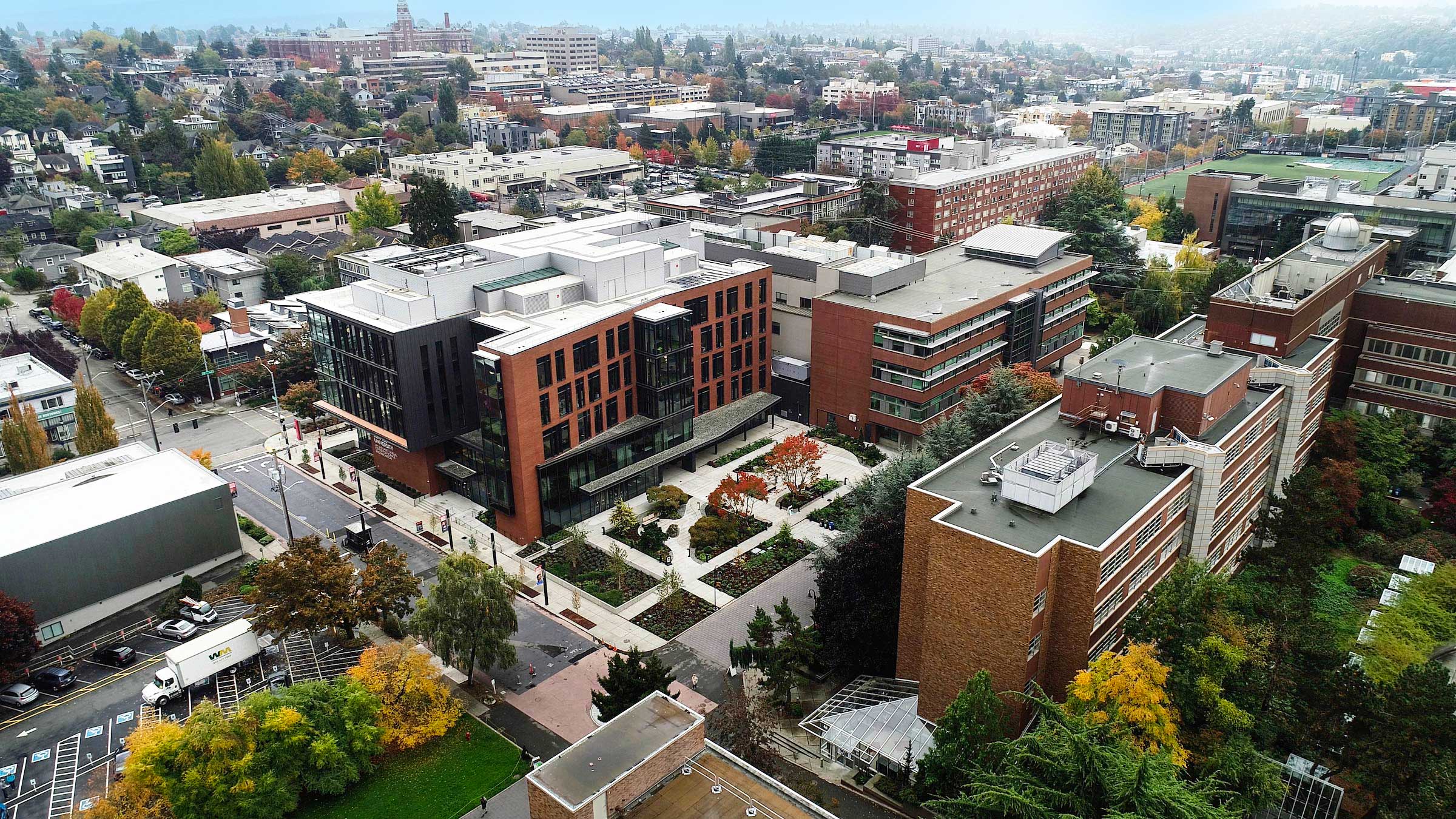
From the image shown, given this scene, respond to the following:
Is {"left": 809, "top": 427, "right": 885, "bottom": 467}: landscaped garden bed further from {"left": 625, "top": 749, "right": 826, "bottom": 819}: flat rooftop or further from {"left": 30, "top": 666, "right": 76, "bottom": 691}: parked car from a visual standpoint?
{"left": 30, "top": 666, "right": 76, "bottom": 691}: parked car

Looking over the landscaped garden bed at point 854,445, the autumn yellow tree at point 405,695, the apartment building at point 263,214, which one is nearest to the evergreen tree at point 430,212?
the apartment building at point 263,214

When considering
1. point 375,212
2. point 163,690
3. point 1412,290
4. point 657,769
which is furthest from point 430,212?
point 1412,290

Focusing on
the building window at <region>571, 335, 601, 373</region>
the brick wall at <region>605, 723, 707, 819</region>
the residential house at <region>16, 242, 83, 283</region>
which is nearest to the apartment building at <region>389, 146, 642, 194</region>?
the residential house at <region>16, 242, 83, 283</region>

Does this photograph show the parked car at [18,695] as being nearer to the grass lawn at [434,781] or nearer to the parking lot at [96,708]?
the parking lot at [96,708]

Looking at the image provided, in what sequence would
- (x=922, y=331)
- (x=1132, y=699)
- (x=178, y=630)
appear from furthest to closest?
(x=922, y=331) < (x=178, y=630) < (x=1132, y=699)

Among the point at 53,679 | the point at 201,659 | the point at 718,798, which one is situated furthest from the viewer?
the point at 53,679

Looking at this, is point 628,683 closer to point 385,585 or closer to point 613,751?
point 613,751

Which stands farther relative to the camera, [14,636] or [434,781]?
[14,636]
